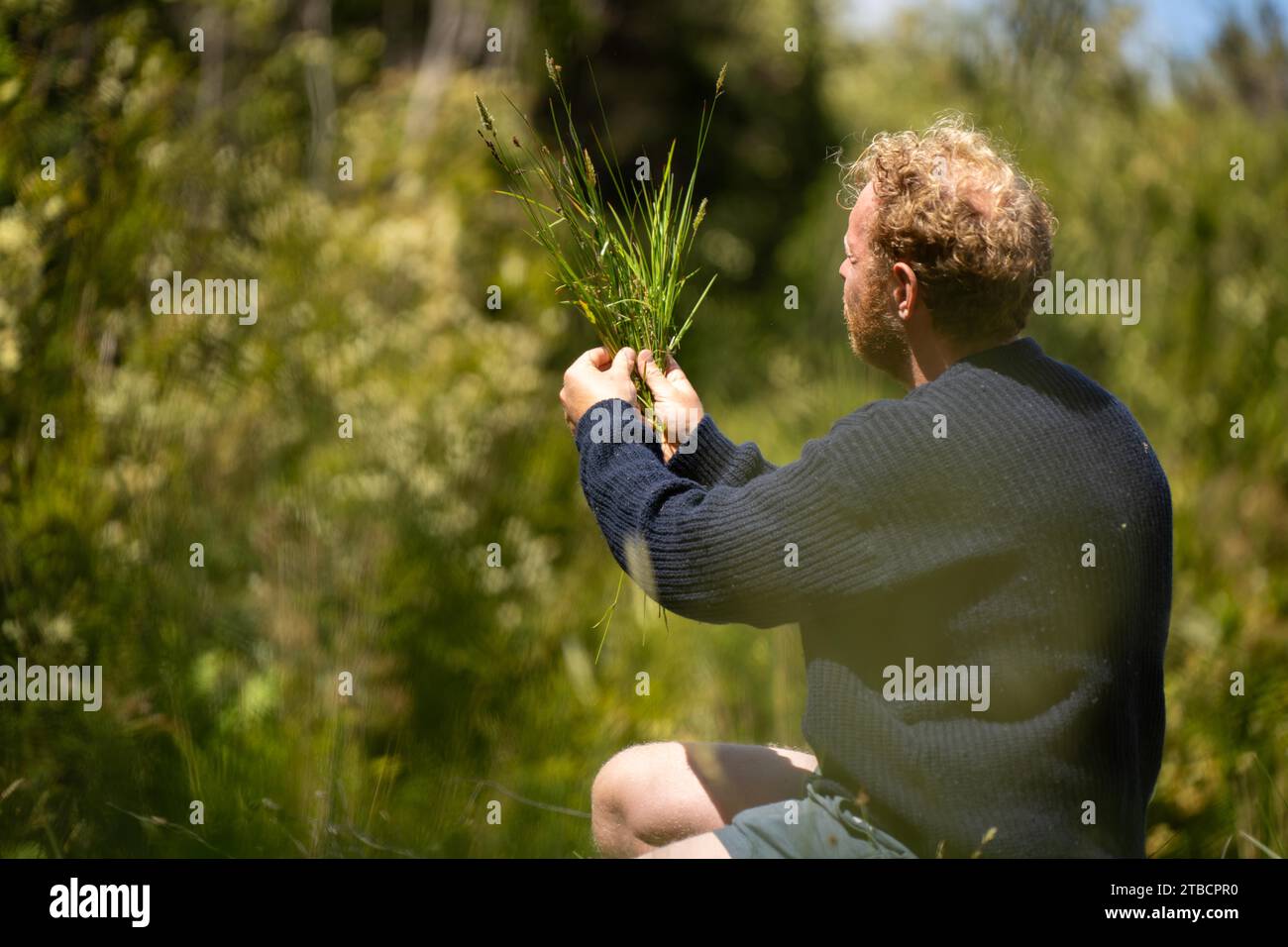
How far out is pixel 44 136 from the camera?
373 centimetres

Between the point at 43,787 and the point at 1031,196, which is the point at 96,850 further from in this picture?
the point at 1031,196

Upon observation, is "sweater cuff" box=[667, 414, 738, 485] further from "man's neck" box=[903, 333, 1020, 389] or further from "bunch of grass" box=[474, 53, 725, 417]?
"man's neck" box=[903, 333, 1020, 389]

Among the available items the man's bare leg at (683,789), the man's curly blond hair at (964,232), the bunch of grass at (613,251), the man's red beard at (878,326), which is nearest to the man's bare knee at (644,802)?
the man's bare leg at (683,789)

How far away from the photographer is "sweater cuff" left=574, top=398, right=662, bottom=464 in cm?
216

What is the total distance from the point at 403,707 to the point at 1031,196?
2853 mm

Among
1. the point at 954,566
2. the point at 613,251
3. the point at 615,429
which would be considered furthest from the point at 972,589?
the point at 613,251

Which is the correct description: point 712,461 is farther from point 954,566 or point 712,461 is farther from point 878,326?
point 954,566

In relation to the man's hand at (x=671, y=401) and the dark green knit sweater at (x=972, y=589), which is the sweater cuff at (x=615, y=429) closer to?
the man's hand at (x=671, y=401)

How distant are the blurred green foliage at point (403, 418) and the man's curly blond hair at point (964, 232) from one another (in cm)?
155

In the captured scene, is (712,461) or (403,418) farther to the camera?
(403,418)

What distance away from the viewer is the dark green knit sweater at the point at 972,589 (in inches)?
74.0

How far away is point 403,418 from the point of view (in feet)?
16.7

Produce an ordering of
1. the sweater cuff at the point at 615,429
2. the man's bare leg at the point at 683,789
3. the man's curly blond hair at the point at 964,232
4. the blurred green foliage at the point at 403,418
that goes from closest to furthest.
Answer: the man's curly blond hair at the point at 964,232
the sweater cuff at the point at 615,429
the man's bare leg at the point at 683,789
the blurred green foliage at the point at 403,418

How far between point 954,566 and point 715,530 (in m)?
0.35
